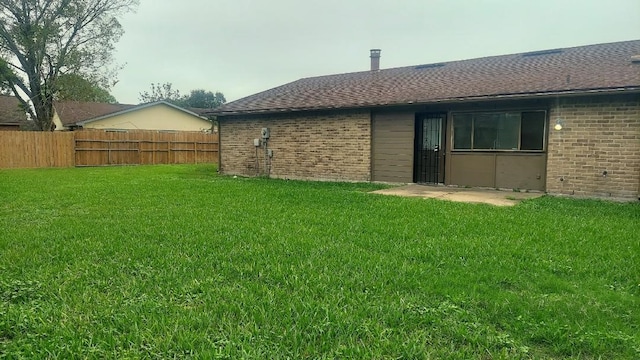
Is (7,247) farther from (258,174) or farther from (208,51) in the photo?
(208,51)

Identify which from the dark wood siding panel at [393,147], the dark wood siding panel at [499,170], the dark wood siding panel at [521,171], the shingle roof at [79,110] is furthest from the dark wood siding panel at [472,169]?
the shingle roof at [79,110]

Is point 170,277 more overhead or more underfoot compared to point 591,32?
more underfoot

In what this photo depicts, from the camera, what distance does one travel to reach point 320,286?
11.2ft

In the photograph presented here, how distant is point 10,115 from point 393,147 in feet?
95.1

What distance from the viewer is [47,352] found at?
2.43m

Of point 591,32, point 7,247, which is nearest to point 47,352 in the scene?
point 7,247

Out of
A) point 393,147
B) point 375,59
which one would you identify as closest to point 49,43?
point 375,59

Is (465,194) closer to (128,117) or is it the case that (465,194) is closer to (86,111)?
(128,117)

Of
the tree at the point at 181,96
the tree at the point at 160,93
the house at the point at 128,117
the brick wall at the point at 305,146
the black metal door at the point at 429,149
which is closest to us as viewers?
the black metal door at the point at 429,149

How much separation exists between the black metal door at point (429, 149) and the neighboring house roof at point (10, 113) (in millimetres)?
27631

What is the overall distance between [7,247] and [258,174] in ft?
34.5

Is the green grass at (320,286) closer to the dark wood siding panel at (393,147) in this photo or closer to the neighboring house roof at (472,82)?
the neighboring house roof at (472,82)

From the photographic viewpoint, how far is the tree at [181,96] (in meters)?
56.6

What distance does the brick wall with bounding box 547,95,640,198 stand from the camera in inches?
348
